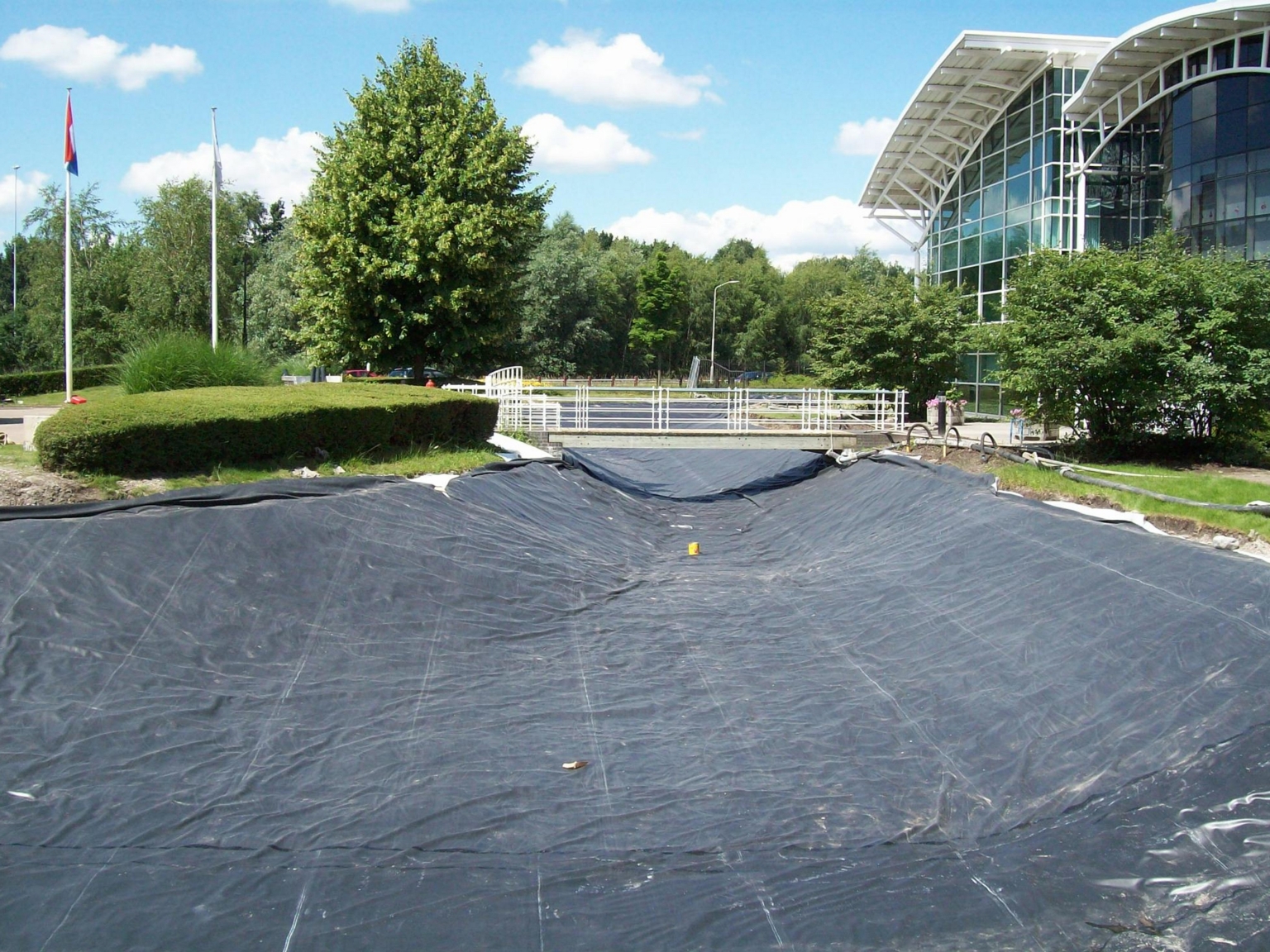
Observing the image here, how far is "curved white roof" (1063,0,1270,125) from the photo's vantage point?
2238 cm

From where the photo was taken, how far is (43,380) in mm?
40156

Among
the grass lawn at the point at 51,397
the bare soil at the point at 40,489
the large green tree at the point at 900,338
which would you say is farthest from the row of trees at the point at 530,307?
the bare soil at the point at 40,489

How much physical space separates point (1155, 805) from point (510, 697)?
4.23 m

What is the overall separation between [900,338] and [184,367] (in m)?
16.9

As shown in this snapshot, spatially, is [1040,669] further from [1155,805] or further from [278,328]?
[278,328]

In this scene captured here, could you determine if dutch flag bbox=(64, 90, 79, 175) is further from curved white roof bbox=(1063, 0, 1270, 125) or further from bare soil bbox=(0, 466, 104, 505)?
curved white roof bbox=(1063, 0, 1270, 125)

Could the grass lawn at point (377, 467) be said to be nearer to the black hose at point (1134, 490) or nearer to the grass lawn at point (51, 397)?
the black hose at point (1134, 490)

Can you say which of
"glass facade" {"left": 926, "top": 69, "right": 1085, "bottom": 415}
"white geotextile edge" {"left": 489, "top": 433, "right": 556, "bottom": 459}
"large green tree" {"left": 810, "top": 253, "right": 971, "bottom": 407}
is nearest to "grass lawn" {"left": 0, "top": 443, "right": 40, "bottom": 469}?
"white geotextile edge" {"left": 489, "top": 433, "right": 556, "bottom": 459}

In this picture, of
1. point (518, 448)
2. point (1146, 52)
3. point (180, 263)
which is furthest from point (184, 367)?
point (180, 263)

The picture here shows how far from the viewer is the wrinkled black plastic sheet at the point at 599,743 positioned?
484 centimetres

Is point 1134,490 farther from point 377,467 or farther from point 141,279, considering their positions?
point 141,279

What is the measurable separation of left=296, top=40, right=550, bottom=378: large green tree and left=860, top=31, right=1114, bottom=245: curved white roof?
12838 millimetres

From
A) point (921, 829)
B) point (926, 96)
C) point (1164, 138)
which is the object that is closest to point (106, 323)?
point (926, 96)

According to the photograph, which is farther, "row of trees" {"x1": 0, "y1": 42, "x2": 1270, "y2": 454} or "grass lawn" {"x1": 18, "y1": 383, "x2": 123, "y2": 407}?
"grass lawn" {"x1": 18, "y1": 383, "x2": 123, "y2": 407}
